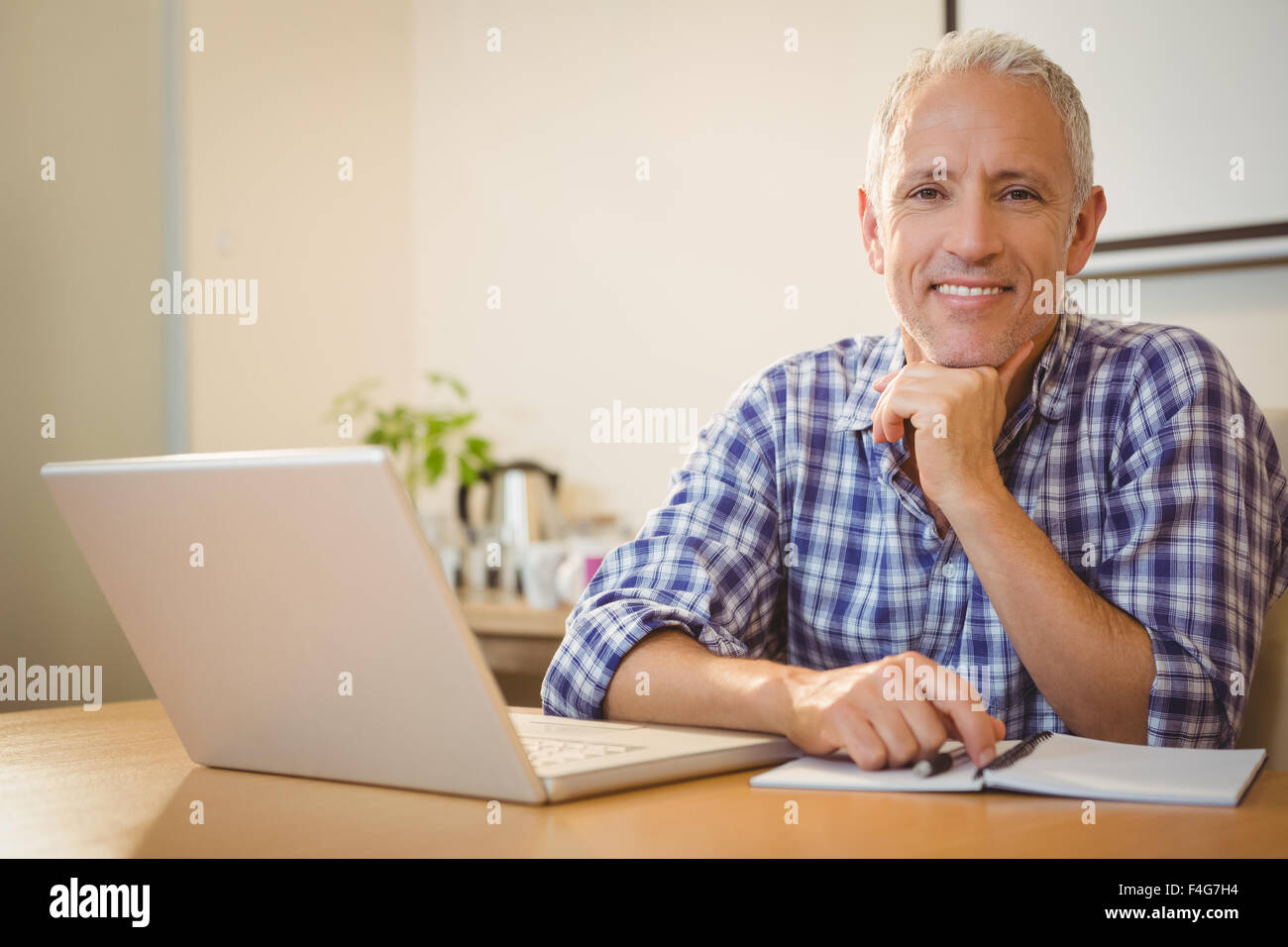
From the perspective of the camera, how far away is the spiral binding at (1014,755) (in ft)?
2.57

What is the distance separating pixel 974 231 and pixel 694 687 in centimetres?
61

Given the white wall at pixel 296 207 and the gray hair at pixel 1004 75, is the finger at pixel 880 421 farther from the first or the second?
the white wall at pixel 296 207

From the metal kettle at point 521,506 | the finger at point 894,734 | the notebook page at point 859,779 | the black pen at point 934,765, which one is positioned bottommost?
the notebook page at point 859,779

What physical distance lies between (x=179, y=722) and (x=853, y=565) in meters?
0.73

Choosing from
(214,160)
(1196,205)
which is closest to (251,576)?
(1196,205)

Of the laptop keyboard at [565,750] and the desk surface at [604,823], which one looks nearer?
the desk surface at [604,823]

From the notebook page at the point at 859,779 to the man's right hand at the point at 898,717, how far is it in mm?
11

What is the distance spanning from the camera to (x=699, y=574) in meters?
1.18

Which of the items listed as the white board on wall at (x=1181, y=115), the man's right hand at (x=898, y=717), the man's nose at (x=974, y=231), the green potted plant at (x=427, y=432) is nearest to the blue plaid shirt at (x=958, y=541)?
the man's nose at (x=974, y=231)

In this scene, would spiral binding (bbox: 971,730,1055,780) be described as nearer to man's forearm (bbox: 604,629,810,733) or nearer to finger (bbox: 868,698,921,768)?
finger (bbox: 868,698,921,768)

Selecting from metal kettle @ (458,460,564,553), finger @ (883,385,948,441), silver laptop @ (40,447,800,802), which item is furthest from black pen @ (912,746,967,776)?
metal kettle @ (458,460,564,553)

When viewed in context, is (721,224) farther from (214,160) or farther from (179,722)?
(179,722)

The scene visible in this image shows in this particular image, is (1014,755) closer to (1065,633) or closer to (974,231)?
(1065,633)

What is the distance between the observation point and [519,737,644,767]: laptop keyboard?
31.2 inches
